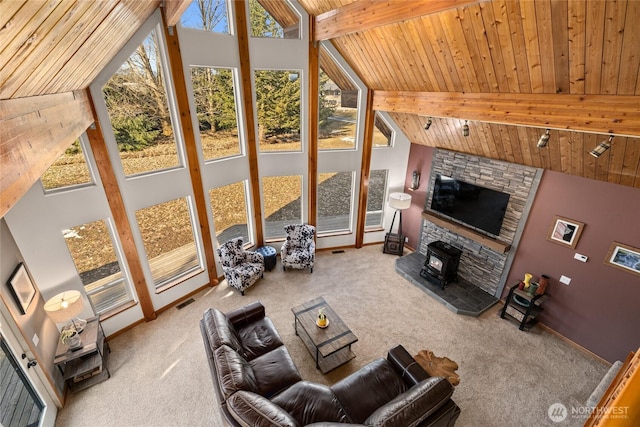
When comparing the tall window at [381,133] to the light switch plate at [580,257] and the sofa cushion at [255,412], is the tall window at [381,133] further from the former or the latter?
the sofa cushion at [255,412]

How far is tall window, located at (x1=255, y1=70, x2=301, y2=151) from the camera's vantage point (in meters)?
5.55

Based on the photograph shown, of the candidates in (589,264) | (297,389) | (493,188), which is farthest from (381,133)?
(297,389)

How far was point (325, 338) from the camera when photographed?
4.02 m

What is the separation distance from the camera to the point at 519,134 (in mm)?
4242

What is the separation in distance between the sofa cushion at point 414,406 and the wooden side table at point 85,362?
3605 mm

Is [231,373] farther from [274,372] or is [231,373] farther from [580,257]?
[580,257]

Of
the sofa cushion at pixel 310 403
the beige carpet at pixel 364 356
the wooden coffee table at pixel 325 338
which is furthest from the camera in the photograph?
the wooden coffee table at pixel 325 338

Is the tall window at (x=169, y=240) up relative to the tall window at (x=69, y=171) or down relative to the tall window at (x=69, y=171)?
down

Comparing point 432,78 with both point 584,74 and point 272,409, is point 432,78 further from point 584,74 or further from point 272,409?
point 272,409

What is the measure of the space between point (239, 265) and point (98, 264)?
2.24m

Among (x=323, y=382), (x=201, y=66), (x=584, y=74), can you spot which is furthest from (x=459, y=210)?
(x=201, y=66)

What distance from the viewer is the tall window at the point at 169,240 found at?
4898 mm

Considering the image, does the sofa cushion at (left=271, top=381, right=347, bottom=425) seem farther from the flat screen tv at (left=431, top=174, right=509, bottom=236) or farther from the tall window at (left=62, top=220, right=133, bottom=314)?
the flat screen tv at (left=431, top=174, right=509, bottom=236)

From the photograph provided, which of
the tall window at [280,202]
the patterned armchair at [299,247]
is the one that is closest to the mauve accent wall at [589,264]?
the patterned armchair at [299,247]
